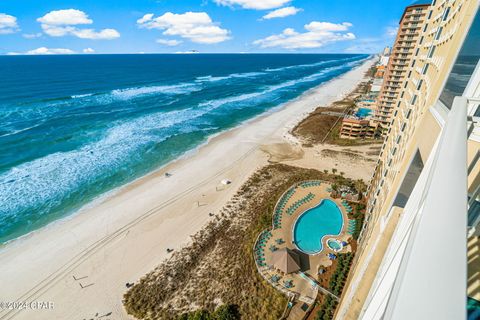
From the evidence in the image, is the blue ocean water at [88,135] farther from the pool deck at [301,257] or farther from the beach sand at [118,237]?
the pool deck at [301,257]

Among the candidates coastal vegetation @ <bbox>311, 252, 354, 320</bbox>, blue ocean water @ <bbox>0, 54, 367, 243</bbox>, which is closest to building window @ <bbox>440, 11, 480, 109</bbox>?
coastal vegetation @ <bbox>311, 252, 354, 320</bbox>

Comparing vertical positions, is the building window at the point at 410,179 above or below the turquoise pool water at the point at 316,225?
above

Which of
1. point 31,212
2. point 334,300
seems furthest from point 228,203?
point 31,212

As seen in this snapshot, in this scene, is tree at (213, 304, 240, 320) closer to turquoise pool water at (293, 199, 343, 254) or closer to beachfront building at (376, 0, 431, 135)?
turquoise pool water at (293, 199, 343, 254)

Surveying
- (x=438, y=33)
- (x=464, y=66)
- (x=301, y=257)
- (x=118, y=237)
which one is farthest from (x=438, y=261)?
Answer: (x=118, y=237)

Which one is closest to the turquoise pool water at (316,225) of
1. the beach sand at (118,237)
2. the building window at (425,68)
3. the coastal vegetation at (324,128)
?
the beach sand at (118,237)

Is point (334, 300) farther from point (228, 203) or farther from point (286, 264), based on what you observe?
point (228, 203)
